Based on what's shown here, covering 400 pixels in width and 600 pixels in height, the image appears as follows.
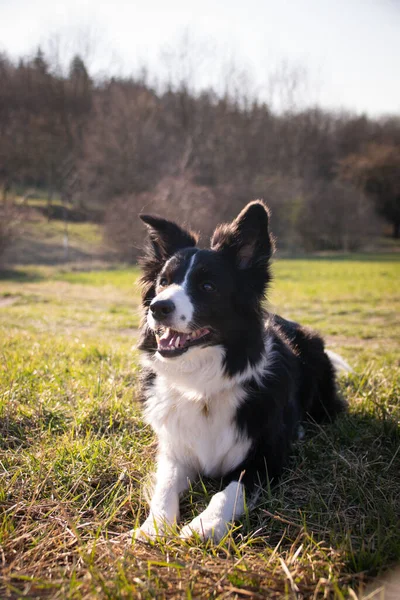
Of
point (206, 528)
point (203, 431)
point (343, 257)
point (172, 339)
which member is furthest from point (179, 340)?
point (343, 257)

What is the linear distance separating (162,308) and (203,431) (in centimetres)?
90

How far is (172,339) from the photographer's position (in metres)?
3.18

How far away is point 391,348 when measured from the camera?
26.0 ft

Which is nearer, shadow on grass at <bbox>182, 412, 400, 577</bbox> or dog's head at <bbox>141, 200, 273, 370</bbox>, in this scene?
shadow on grass at <bbox>182, 412, 400, 577</bbox>

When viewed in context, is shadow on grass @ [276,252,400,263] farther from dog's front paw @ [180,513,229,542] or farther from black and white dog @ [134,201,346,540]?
dog's front paw @ [180,513,229,542]

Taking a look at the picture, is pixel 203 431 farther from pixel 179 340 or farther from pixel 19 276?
pixel 19 276

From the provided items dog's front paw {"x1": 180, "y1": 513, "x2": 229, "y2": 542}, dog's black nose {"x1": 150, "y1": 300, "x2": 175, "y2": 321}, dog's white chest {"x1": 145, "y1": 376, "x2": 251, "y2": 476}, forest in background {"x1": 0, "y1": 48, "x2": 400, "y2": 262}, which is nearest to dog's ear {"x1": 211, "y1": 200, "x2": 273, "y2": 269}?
dog's black nose {"x1": 150, "y1": 300, "x2": 175, "y2": 321}

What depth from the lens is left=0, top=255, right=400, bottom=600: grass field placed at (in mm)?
2080

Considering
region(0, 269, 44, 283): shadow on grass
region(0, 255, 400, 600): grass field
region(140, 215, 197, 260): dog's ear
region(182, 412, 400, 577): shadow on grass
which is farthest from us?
region(0, 269, 44, 283): shadow on grass

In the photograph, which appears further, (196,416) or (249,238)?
(249,238)

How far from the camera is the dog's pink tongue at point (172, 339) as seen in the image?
3156mm

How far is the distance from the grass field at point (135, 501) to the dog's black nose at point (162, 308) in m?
1.06

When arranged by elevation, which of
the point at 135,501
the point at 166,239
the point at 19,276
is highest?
the point at 166,239

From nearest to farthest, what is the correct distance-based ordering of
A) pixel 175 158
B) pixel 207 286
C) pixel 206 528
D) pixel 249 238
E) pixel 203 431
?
pixel 206 528 → pixel 203 431 → pixel 207 286 → pixel 249 238 → pixel 175 158
